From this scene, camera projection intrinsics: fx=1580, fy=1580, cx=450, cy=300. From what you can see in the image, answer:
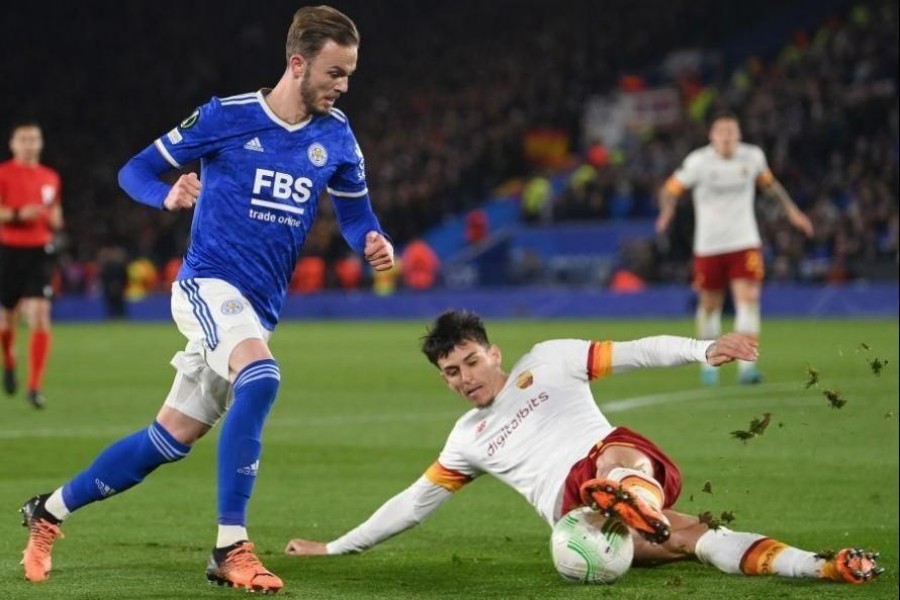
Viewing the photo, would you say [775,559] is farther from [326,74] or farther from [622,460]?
[326,74]

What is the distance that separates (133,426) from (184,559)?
221 inches

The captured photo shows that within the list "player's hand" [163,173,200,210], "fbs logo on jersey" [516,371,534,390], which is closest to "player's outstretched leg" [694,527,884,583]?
"fbs logo on jersey" [516,371,534,390]

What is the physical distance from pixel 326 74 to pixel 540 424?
1.64m

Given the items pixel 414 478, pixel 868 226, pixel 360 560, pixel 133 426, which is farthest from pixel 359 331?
pixel 360 560

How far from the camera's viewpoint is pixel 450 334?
6176mm

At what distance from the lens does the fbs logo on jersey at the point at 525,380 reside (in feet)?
21.0

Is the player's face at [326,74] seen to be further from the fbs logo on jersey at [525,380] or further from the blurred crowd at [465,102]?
the blurred crowd at [465,102]

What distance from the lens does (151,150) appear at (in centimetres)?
617

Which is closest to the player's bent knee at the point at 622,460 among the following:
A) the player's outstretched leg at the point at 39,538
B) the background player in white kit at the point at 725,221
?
the player's outstretched leg at the point at 39,538

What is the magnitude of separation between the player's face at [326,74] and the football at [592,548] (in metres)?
1.85

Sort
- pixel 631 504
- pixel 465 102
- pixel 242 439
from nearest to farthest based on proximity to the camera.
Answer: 1. pixel 631 504
2. pixel 242 439
3. pixel 465 102

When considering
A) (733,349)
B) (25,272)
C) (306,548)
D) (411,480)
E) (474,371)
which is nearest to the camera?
(733,349)

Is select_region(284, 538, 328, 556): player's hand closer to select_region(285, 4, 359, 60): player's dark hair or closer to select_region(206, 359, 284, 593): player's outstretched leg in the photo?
select_region(206, 359, 284, 593): player's outstretched leg

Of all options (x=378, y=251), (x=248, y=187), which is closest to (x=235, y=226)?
(x=248, y=187)
